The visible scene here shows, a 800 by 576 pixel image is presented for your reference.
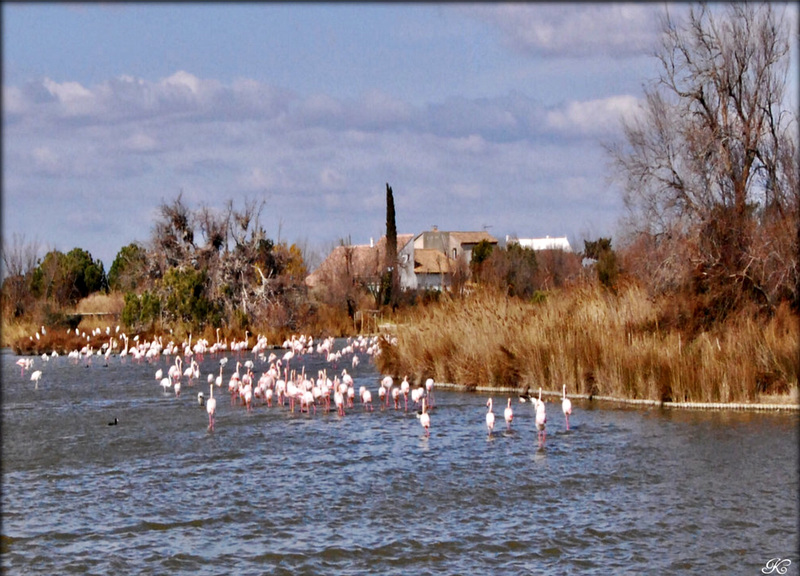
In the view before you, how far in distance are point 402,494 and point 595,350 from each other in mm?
9723

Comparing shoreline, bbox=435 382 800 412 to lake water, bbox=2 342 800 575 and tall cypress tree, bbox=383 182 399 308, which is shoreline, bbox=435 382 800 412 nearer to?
lake water, bbox=2 342 800 575

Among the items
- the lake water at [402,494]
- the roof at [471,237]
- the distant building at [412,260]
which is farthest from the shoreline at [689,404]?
the roof at [471,237]

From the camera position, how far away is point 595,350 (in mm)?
21797

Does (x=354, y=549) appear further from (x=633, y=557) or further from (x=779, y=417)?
(x=779, y=417)

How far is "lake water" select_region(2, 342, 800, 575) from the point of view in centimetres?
1046

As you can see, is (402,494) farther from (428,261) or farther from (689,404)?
(428,261)

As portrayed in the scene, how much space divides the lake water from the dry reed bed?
3.12 feet

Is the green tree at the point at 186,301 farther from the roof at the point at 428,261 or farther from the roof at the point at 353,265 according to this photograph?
the roof at the point at 428,261

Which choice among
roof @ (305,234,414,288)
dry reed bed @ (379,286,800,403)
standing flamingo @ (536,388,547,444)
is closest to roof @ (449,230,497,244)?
roof @ (305,234,414,288)

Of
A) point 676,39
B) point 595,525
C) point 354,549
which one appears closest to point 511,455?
point 595,525

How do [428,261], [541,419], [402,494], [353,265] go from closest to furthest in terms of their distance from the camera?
[402,494] → [541,419] → [353,265] → [428,261]

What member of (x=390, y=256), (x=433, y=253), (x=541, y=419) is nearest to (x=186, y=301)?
(x=390, y=256)

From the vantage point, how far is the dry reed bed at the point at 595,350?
63.0ft

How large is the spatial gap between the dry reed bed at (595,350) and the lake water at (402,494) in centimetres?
95
